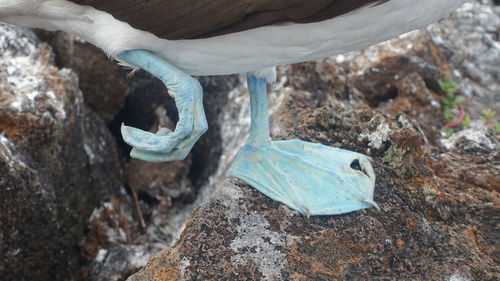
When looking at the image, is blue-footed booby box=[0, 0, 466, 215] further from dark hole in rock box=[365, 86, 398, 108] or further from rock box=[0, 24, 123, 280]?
dark hole in rock box=[365, 86, 398, 108]

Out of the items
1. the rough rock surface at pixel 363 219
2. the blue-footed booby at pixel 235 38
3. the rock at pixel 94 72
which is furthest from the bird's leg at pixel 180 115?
the rock at pixel 94 72

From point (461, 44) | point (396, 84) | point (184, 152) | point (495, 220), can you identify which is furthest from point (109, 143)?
point (461, 44)

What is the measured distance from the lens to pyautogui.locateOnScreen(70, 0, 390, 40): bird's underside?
1.78 m

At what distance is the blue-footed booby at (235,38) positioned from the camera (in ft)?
6.00

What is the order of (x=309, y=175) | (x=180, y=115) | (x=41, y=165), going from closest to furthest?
(x=180, y=115) < (x=309, y=175) < (x=41, y=165)

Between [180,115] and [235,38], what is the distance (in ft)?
1.11

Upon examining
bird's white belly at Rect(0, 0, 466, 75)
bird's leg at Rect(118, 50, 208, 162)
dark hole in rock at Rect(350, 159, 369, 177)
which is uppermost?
bird's white belly at Rect(0, 0, 466, 75)

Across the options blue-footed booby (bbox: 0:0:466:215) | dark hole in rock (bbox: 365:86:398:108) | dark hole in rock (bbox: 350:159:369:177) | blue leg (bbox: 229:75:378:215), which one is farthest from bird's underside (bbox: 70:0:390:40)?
dark hole in rock (bbox: 365:86:398:108)

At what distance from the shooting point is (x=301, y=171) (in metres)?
2.42

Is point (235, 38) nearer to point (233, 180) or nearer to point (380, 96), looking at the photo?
point (233, 180)

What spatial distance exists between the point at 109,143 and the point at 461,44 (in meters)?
2.72

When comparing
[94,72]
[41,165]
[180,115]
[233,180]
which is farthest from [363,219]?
[94,72]

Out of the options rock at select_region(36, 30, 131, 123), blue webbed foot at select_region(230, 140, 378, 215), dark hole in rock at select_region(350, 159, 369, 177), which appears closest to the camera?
blue webbed foot at select_region(230, 140, 378, 215)

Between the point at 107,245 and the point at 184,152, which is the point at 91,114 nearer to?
the point at 107,245
